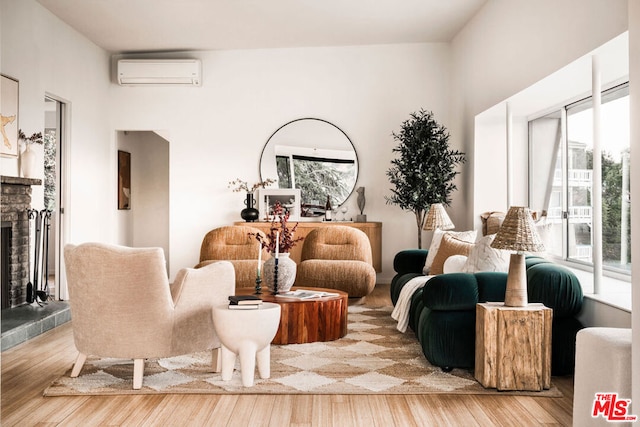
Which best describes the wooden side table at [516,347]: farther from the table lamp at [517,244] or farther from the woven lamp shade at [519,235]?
the woven lamp shade at [519,235]

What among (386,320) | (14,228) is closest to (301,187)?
(386,320)

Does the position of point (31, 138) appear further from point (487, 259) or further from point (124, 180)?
point (487, 259)

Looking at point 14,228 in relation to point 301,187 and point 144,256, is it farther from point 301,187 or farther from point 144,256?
point 301,187

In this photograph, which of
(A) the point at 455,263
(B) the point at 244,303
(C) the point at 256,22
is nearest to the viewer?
(B) the point at 244,303

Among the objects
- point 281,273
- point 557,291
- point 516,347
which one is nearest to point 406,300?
point 281,273

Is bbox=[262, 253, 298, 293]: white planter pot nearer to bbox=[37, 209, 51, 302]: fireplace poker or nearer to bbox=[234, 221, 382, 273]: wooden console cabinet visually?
bbox=[37, 209, 51, 302]: fireplace poker

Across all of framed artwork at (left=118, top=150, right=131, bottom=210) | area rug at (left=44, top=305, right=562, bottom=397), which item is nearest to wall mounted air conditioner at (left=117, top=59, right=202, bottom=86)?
framed artwork at (left=118, top=150, right=131, bottom=210)

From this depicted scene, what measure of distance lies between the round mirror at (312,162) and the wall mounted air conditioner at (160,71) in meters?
1.32

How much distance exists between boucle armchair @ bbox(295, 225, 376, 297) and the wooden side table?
284 cm

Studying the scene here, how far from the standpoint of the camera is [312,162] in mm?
8328

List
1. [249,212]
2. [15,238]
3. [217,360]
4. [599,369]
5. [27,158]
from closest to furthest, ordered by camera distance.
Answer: [599,369]
[217,360]
[15,238]
[27,158]
[249,212]

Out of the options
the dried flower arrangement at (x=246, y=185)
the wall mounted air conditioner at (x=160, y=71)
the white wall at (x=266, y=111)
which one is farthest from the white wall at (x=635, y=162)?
the wall mounted air conditioner at (x=160, y=71)

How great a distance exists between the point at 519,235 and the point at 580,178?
2747mm

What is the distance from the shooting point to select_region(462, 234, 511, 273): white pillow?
419 cm
